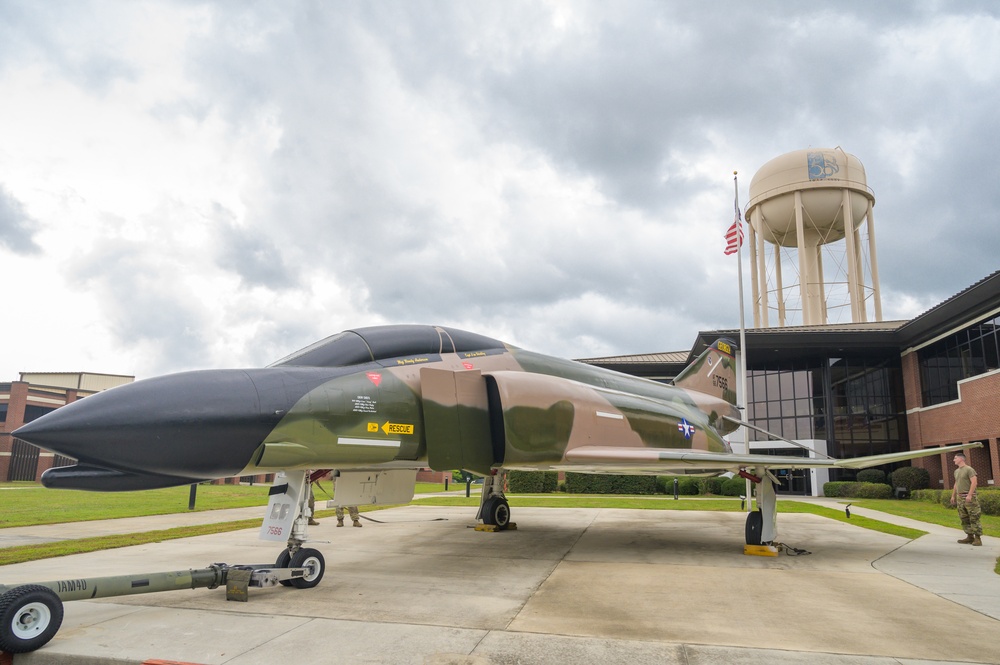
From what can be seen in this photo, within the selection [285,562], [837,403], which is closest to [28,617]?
[285,562]

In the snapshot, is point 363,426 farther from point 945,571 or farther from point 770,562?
point 945,571

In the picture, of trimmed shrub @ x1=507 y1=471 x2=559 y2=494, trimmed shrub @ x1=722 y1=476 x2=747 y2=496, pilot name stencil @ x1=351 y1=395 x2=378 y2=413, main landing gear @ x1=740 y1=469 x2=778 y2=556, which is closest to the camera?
pilot name stencil @ x1=351 y1=395 x2=378 y2=413

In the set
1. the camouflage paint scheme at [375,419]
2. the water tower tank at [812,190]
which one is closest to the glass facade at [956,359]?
the water tower tank at [812,190]

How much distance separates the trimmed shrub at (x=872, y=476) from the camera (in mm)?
31031

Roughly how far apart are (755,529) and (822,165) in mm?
33208

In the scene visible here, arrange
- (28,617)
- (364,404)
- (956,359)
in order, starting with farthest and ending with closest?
(956,359) → (364,404) → (28,617)

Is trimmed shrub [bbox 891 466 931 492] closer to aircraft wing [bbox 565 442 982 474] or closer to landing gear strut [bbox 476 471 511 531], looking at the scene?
aircraft wing [bbox 565 442 982 474]

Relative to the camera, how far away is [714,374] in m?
16.5

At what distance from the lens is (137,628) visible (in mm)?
5219

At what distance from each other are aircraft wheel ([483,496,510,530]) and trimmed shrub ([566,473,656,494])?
19435 millimetres

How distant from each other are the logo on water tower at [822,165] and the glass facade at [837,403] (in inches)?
450

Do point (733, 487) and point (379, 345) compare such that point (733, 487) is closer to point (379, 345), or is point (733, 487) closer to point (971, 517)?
point (971, 517)

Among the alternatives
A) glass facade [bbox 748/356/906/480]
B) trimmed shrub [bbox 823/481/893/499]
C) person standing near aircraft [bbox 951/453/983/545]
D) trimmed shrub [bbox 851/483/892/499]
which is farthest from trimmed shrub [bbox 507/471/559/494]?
person standing near aircraft [bbox 951/453/983/545]

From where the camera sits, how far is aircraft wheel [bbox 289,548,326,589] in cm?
684
